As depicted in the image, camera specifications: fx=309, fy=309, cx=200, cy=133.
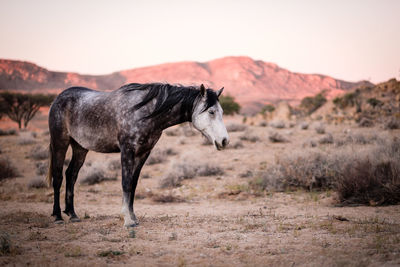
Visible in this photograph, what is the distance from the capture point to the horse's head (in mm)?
4875

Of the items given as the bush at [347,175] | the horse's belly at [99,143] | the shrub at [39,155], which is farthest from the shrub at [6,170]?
the bush at [347,175]

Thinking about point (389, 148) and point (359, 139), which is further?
point (359, 139)

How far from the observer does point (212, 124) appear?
496cm

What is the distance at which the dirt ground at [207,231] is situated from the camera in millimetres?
3408

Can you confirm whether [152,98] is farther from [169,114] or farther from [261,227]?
[261,227]

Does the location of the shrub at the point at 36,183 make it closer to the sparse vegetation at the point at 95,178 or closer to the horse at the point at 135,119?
the sparse vegetation at the point at 95,178

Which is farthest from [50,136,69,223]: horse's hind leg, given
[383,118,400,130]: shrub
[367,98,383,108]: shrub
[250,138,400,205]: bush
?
[367,98,383,108]: shrub

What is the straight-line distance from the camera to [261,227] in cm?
498

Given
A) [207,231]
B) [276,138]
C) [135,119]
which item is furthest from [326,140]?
[135,119]

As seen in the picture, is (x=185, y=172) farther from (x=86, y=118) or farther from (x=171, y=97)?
(x=171, y=97)

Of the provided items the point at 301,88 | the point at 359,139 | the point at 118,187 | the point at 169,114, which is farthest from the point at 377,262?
the point at 301,88

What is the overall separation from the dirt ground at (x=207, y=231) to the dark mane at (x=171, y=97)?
1.96 metres

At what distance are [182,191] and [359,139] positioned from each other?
8.79 meters

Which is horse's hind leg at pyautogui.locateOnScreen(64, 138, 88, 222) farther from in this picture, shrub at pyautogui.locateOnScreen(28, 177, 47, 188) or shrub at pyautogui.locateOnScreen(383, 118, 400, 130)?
shrub at pyautogui.locateOnScreen(383, 118, 400, 130)
